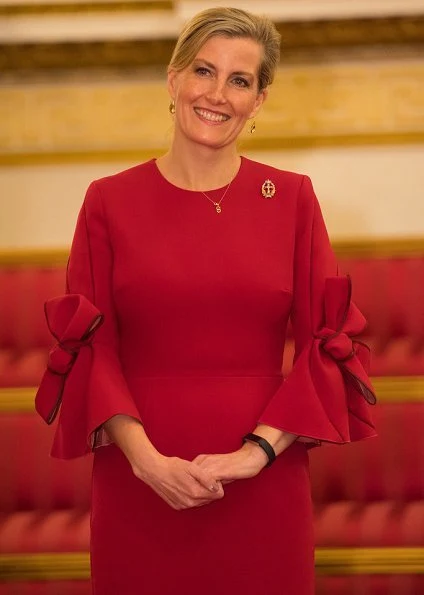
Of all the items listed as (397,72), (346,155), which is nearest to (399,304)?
(346,155)

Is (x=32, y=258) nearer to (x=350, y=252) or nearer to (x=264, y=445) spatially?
(x=350, y=252)

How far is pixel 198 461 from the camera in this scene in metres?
1.27

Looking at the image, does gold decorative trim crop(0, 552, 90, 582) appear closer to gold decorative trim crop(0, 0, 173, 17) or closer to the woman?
the woman

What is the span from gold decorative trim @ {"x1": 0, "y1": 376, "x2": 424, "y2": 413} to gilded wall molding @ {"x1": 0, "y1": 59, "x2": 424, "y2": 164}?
51.7 inches

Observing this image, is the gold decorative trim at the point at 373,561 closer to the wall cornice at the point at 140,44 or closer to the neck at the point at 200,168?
the neck at the point at 200,168

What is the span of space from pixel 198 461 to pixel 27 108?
8.00 ft


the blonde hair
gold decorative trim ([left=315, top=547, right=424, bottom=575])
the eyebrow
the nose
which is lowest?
gold decorative trim ([left=315, top=547, right=424, bottom=575])

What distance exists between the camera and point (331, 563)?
2053 mm

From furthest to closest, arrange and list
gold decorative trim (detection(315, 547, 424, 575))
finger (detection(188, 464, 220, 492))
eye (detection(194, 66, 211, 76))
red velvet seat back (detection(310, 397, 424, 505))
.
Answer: red velvet seat back (detection(310, 397, 424, 505)) < gold decorative trim (detection(315, 547, 424, 575)) < eye (detection(194, 66, 211, 76)) < finger (detection(188, 464, 220, 492))

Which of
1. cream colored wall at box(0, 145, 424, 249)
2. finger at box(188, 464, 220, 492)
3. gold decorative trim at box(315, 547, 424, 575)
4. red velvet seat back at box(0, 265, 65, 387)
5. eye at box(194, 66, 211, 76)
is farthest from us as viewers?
cream colored wall at box(0, 145, 424, 249)

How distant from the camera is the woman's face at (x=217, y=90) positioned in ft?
4.38

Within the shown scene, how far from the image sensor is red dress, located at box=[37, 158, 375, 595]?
1.31 meters

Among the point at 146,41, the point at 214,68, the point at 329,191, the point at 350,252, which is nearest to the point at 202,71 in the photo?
the point at 214,68

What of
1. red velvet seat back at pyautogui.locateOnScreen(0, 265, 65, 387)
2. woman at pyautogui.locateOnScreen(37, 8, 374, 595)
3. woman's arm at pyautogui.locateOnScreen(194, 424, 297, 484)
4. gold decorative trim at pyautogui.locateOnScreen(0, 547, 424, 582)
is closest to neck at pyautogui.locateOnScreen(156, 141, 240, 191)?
woman at pyautogui.locateOnScreen(37, 8, 374, 595)
